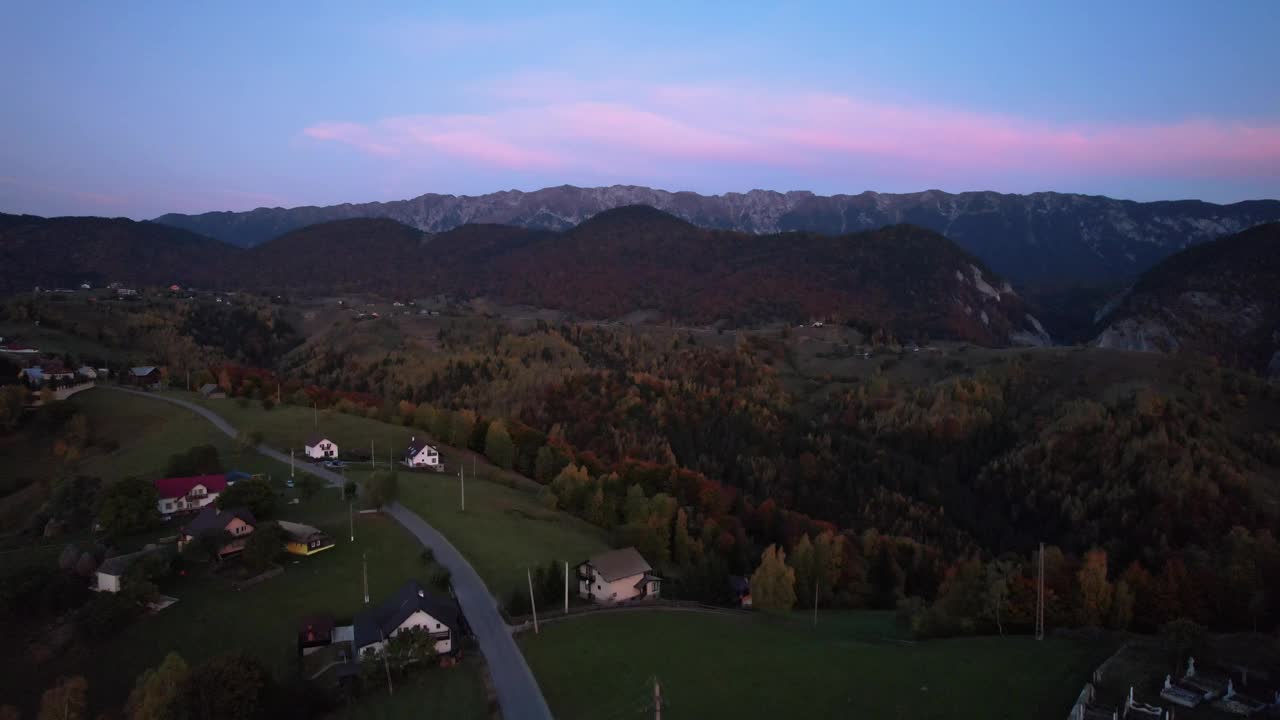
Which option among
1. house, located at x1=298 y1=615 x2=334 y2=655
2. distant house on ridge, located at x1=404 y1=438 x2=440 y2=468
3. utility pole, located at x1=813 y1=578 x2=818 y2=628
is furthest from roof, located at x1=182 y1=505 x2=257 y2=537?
utility pole, located at x1=813 y1=578 x2=818 y2=628

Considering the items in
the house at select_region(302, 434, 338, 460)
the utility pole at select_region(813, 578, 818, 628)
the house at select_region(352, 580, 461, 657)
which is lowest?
the utility pole at select_region(813, 578, 818, 628)

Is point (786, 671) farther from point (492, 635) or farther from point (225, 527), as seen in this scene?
point (225, 527)

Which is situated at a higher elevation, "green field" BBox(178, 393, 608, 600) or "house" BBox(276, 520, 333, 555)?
"house" BBox(276, 520, 333, 555)

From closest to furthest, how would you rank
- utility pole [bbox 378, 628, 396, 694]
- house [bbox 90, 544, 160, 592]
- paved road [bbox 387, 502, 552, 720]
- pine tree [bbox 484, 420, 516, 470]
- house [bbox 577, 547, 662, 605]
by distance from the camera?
paved road [bbox 387, 502, 552, 720]
utility pole [bbox 378, 628, 396, 694]
house [bbox 90, 544, 160, 592]
house [bbox 577, 547, 662, 605]
pine tree [bbox 484, 420, 516, 470]

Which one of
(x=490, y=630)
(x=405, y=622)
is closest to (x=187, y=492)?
(x=405, y=622)

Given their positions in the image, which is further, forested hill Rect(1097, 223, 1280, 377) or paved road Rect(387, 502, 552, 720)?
forested hill Rect(1097, 223, 1280, 377)

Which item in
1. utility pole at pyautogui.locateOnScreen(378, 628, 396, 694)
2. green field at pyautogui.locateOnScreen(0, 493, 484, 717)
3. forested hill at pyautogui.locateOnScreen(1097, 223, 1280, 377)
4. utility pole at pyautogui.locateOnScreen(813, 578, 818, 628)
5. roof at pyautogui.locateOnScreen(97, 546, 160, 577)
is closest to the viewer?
utility pole at pyautogui.locateOnScreen(378, 628, 396, 694)

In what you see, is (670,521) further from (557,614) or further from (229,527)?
(229,527)

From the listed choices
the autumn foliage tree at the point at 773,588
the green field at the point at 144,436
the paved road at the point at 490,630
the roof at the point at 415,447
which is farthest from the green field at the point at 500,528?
the green field at the point at 144,436

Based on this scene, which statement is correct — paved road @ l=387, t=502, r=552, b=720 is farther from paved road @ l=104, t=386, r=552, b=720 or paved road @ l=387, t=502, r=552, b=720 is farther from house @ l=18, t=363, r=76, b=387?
house @ l=18, t=363, r=76, b=387
